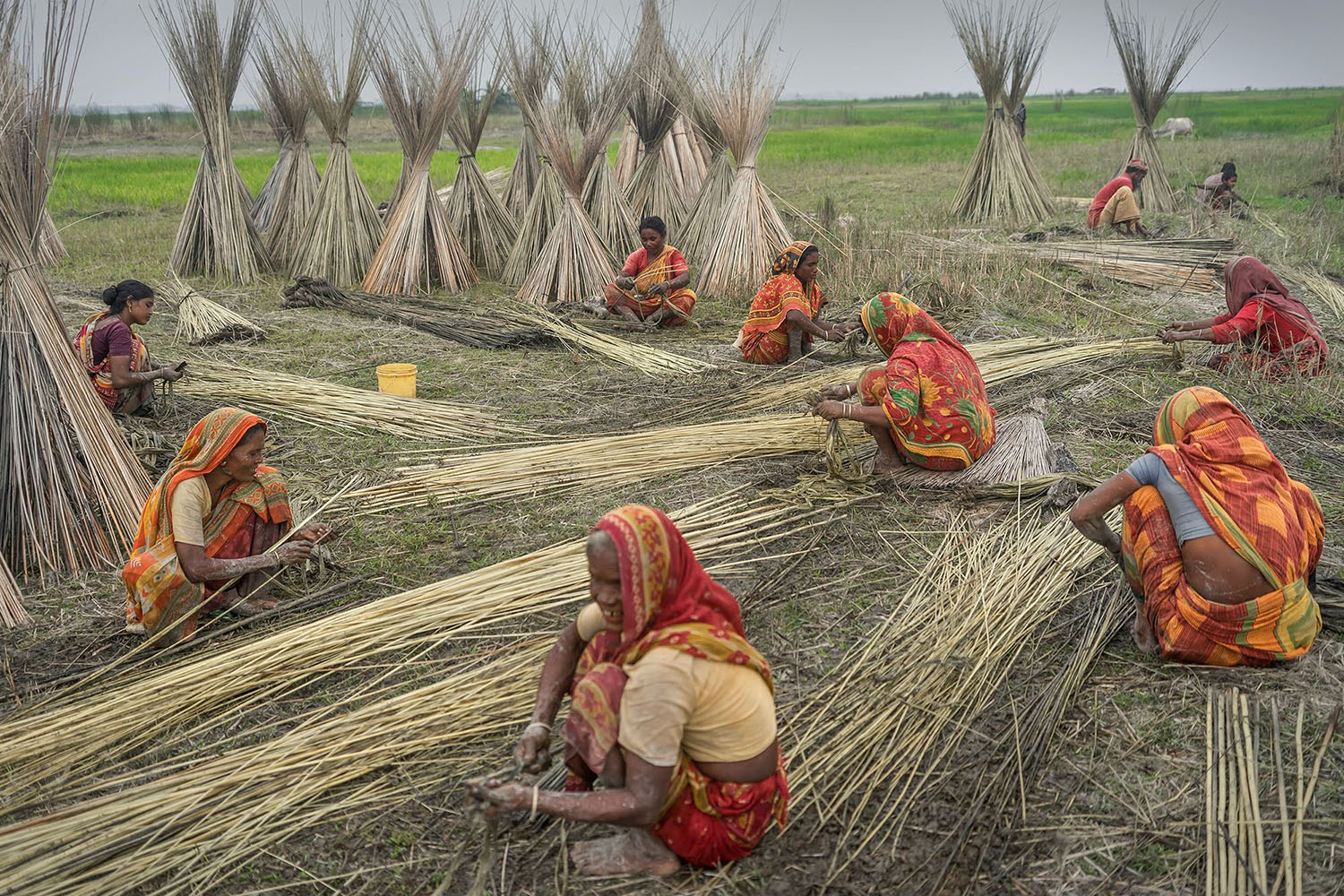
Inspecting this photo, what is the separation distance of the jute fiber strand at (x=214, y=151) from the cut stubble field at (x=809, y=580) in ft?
1.05

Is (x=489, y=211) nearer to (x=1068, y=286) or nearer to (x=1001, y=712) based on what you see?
(x=1068, y=286)

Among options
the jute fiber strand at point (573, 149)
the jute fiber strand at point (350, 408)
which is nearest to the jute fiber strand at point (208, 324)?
the jute fiber strand at point (350, 408)

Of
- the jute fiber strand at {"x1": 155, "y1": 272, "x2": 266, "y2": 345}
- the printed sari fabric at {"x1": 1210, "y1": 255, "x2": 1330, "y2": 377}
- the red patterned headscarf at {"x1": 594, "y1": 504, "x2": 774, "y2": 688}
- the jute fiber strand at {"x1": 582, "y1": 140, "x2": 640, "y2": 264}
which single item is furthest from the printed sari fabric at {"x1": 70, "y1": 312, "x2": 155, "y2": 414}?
the printed sari fabric at {"x1": 1210, "y1": 255, "x2": 1330, "y2": 377}

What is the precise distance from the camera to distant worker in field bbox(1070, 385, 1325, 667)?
2.67 metres

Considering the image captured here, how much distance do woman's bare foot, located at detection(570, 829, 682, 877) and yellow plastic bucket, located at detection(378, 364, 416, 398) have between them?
3.48 m

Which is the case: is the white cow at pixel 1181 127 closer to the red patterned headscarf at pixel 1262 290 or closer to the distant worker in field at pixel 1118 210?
the distant worker in field at pixel 1118 210

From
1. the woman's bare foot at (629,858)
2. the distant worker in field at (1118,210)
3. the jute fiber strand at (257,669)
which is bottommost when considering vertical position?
the woman's bare foot at (629,858)

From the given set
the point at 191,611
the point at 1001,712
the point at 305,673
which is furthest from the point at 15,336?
the point at 1001,712

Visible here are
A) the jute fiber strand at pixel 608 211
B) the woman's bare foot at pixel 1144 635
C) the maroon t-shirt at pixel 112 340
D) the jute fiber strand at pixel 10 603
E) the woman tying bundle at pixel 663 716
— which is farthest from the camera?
the jute fiber strand at pixel 608 211

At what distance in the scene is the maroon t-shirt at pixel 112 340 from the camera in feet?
14.9

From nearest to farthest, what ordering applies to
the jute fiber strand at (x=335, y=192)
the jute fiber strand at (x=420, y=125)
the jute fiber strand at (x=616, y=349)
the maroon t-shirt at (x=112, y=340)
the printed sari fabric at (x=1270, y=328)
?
the maroon t-shirt at (x=112, y=340)
the printed sari fabric at (x=1270, y=328)
the jute fiber strand at (x=616, y=349)
the jute fiber strand at (x=420, y=125)
the jute fiber strand at (x=335, y=192)

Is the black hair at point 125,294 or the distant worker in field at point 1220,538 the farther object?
the black hair at point 125,294

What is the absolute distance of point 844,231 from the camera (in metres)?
8.66

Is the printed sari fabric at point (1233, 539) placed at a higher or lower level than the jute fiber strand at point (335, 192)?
lower
